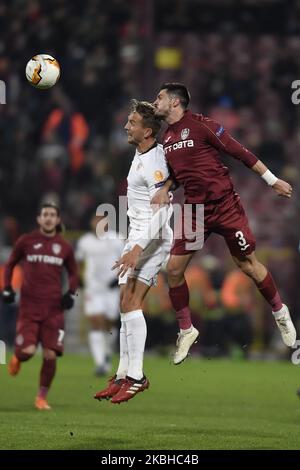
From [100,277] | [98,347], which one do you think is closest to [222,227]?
[98,347]

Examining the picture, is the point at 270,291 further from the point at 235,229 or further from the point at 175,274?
the point at 175,274

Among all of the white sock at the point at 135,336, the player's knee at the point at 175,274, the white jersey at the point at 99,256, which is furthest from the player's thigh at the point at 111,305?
the white sock at the point at 135,336

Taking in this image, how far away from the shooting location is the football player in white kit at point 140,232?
1022 cm

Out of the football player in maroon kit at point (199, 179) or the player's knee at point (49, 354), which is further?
the player's knee at point (49, 354)

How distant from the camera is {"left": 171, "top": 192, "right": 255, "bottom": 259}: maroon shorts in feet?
35.1

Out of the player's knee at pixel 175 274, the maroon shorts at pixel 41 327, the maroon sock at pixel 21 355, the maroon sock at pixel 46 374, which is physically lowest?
the maroon sock at pixel 46 374

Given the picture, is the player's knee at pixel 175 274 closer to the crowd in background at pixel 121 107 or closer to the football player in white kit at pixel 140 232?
the football player in white kit at pixel 140 232

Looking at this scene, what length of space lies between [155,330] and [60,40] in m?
6.44

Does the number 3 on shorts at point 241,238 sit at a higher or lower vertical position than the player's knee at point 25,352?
higher

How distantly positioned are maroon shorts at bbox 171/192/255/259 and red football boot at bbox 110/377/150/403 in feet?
4.06

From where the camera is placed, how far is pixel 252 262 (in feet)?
36.0

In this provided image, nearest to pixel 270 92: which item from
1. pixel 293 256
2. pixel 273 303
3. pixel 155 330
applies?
pixel 293 256

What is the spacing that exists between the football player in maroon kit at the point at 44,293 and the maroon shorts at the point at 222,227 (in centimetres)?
254
